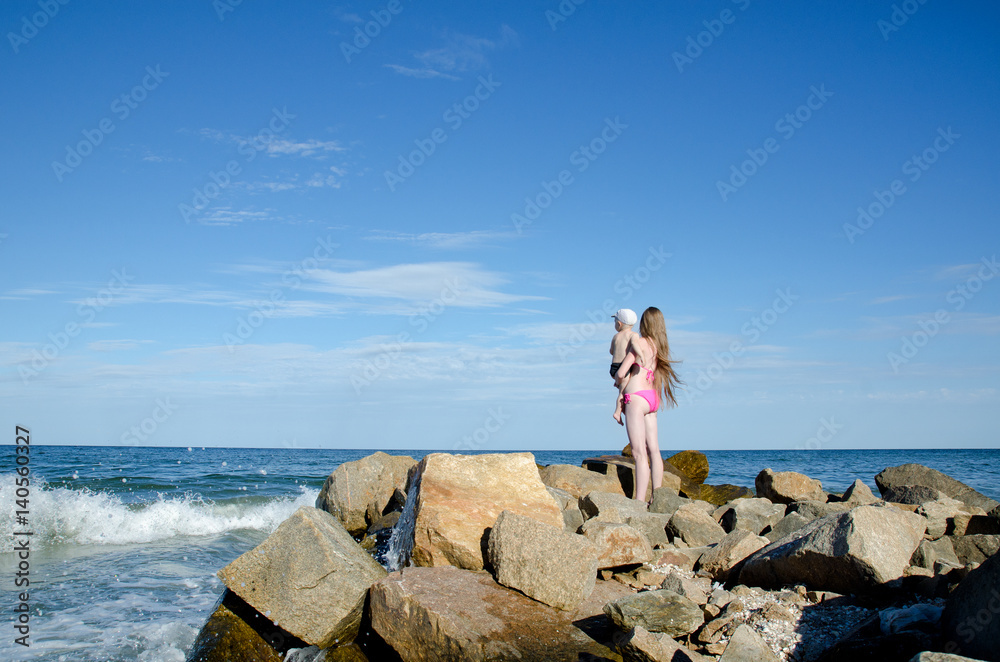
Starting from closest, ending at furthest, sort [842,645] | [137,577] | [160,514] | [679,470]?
1. [842,645]
2. [137,577]
3. [679,470]
4. [160,514]

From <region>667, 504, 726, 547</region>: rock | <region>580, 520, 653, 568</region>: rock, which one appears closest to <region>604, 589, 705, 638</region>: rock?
<region>580, 520, 653, 568</region>: rock

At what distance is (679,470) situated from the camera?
10.2m

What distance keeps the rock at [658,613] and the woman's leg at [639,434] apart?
317 cm

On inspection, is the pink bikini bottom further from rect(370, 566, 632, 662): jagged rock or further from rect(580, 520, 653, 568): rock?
rect(370, 566, 632, 662): jagged rock

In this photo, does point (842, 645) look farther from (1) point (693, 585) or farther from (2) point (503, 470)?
(2) point (503, 470)

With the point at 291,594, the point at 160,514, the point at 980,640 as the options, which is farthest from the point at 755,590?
the point at 160,514

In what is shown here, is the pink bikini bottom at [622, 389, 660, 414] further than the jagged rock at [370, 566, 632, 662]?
Yes

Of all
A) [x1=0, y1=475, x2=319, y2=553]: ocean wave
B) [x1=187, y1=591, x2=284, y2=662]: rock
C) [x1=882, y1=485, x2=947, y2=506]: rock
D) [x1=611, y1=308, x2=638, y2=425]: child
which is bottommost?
[x1=0, y1=475, x2=319, y2=553]: ocean wave

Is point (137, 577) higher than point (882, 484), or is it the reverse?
point (882, 484)

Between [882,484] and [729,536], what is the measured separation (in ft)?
13.4

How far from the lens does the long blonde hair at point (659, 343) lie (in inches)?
291

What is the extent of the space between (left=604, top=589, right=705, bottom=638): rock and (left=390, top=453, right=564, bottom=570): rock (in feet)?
3.73

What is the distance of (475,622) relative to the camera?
387 cm

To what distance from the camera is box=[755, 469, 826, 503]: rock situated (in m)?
8.20
